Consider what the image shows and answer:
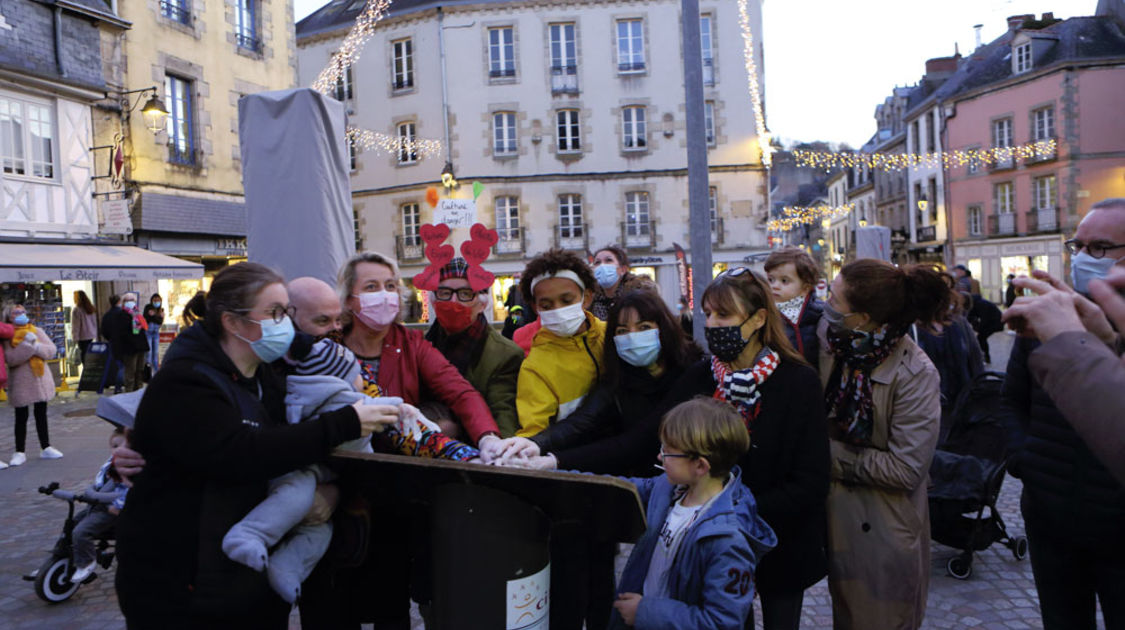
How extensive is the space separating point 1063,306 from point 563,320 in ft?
6.75

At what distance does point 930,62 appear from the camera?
45.4m

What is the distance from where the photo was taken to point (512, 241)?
102 feet

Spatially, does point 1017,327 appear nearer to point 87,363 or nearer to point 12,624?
point 12,624

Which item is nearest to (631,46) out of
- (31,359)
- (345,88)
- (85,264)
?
(345,88)

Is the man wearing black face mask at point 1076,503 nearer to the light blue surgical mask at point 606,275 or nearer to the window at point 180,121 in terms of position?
the light blue surgical mask at point 606,275

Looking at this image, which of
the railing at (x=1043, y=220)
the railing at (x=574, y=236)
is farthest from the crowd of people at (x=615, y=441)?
the railing at (x=1043, y=220)

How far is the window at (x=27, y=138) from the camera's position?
14773mm

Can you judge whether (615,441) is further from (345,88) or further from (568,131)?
(345,88)

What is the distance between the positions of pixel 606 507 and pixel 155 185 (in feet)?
59.5

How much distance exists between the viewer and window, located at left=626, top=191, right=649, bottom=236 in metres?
31.1

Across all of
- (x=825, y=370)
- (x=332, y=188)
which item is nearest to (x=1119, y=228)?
(x=825, y=370)

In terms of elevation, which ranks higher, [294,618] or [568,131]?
[568,131]

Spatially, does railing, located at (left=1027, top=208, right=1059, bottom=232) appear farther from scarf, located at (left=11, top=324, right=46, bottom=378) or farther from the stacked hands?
the stacked hands

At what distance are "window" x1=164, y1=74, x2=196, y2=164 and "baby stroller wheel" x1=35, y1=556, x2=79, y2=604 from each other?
49.9 ft
